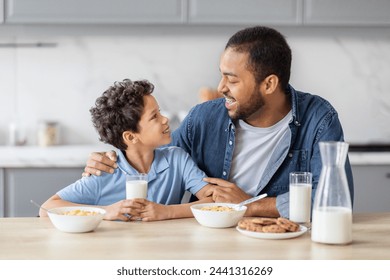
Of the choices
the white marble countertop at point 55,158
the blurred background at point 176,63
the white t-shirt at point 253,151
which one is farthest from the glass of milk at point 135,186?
the blurred background at point 176,63

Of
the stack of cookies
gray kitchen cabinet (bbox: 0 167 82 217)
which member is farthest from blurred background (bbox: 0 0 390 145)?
the stack of cookies

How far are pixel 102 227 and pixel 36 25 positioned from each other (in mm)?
2478

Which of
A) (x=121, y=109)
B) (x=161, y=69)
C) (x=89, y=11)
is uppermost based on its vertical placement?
(x=89, y=11)

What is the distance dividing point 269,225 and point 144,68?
2.70 meters

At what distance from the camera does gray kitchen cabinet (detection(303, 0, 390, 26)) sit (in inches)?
156

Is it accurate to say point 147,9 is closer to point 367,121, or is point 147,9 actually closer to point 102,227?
point 367,121

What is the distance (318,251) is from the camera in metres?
1.65

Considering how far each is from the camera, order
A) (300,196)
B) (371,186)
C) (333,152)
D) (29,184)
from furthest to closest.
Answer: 1. (371,186)
2. (29,184)
3. (300,196)
4. (333,152)

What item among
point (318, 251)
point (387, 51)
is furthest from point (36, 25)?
point (318, 251)

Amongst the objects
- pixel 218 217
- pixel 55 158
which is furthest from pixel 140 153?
pixel 55 158

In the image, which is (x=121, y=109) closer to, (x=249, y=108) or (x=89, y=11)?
(x=249, y=108)

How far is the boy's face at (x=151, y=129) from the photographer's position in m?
2.33

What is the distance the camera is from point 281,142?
96.7 inches

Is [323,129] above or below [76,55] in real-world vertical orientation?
below
